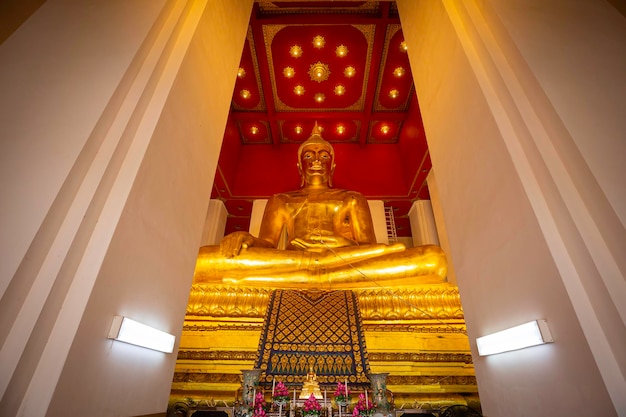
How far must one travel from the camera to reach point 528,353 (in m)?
1.06

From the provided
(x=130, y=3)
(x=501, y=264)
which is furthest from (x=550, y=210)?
(x=130, y=3)

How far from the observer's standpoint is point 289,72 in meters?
5.10

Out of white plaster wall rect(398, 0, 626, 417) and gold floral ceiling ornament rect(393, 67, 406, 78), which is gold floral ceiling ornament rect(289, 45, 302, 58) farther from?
white plaster wall rect(398, 0, 626, 417)

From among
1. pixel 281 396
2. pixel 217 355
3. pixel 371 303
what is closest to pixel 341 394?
pixel 281 396

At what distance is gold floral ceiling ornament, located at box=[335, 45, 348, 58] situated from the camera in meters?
4.82

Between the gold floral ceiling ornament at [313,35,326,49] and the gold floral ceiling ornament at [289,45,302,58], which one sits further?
the gold floral ceiling ornament at [289,45,302,58]

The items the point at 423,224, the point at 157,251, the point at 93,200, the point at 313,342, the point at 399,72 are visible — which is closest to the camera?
the point at 93,200

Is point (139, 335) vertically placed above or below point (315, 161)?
below

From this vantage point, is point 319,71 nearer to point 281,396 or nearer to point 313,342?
point 313,342

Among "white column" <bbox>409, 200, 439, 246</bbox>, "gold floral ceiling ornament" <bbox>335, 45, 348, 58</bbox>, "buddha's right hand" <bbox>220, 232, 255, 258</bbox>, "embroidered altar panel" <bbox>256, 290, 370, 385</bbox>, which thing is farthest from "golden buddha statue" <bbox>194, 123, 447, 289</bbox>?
"gold floral ceiling ornament" <bbox>335, 45, 348, 58</bbox>

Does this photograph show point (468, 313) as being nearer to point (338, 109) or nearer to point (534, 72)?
point (534, 72)

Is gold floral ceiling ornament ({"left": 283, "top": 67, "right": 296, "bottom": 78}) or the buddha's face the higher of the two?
gold floral ceiling ornament ({"left": 283, "top": 67, "right": 296, "bottom": 78})

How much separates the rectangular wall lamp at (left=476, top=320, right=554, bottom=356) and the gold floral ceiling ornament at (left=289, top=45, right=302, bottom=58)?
15.8ft

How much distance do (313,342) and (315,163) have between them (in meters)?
3.32
